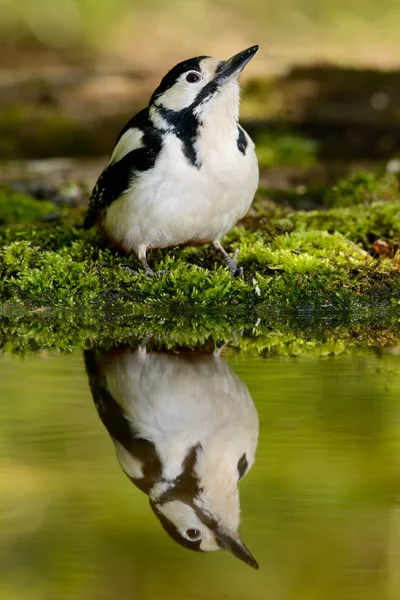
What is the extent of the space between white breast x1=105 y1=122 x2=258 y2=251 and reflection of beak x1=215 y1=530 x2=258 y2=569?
329 cm

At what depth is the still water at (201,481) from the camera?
249 cm

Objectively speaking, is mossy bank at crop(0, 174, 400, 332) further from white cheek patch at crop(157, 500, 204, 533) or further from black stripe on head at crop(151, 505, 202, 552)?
black stripe on head at crop(151, 505, 202, 552)

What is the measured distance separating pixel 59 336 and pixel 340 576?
3.31 m

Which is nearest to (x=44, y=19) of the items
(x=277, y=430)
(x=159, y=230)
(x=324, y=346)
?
(x=159, y=230)

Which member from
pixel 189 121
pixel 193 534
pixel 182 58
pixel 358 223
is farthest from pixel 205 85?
pixel 182 58

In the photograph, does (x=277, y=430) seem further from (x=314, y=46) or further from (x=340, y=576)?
(x=314, y=46)

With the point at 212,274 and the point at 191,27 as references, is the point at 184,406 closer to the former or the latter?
the point at 212,274

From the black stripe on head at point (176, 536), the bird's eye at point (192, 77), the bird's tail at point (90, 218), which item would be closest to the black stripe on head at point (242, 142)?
the bird's eye at point (192, 77)

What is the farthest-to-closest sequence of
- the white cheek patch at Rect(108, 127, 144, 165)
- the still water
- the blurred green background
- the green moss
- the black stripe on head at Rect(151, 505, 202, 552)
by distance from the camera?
the blurred green background → the green moss → the white cheek patch at Rect(108, 127, 144, 165) → the black stripe on head at Rect(151, 505, 202, 552) → the still water

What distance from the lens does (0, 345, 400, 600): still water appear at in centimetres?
249

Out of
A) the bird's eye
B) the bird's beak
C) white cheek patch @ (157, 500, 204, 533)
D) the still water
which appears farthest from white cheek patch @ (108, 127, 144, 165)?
white cheek patch @ (157, 500, 204, 533)

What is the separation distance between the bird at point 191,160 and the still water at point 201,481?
1.35 meters

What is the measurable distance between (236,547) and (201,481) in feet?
1.70

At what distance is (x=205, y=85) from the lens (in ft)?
19.7
